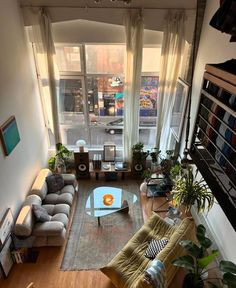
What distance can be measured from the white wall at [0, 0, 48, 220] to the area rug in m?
1.13

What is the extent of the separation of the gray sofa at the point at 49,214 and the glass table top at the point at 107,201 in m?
0.43

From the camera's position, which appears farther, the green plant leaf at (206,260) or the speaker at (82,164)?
the speaker at (82,164)

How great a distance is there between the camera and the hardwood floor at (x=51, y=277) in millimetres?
3268

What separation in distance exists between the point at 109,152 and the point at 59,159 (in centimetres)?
119

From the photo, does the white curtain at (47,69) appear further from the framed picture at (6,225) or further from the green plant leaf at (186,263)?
the green plant leaf at (186,263)

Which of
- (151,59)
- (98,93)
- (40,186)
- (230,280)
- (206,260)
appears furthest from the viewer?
(98,93)

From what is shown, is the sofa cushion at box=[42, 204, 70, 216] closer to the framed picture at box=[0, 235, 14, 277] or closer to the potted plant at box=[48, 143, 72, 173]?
the framed picture at box=[0, 235, 14, 277]

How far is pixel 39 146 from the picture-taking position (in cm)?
501

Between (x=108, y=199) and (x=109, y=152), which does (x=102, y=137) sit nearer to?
(x=109, y=152)

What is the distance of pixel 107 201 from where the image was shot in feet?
14.4

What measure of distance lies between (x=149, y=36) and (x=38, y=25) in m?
2.15

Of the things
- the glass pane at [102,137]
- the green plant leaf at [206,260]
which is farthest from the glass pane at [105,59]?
the green plant leaf at [206,260]

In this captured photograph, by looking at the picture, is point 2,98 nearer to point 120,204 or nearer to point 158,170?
point 120,204

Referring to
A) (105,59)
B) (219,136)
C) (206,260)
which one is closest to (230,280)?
(206,260)
